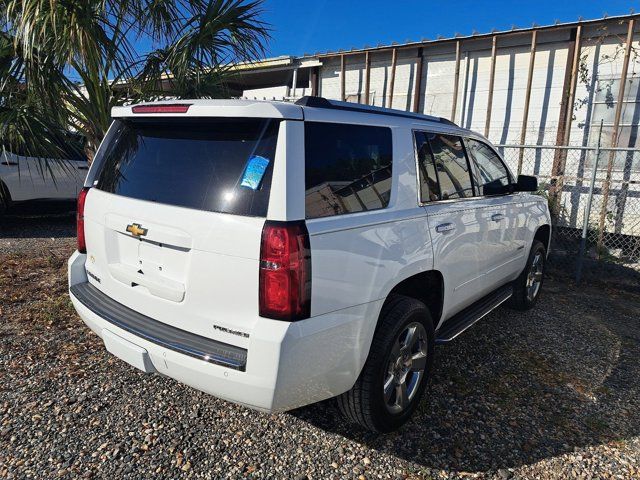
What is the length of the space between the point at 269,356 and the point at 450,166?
208 centimetres

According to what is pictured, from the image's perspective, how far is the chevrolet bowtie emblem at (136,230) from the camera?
2.38 meters

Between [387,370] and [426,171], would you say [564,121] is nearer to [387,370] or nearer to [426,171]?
[426,171]

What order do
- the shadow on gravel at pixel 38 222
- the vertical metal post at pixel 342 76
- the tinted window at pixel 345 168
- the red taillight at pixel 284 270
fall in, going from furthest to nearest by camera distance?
the vertical metal post at pixel 342 76 < the shadow on gravel at pixel 38 222 < the tinted window at pixel 345 168 < the red taillight at pixel 284 270

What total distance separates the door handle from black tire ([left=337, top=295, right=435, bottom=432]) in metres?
0.51

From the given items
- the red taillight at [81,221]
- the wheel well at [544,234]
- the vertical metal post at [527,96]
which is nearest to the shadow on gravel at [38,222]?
the red taillight at [81,221]

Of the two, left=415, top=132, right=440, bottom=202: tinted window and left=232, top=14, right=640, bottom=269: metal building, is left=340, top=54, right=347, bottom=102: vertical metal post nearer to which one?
left=232, top=14, right=640, bottom=269: metal building

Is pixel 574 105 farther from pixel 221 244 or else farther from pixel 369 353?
pixel 221 244

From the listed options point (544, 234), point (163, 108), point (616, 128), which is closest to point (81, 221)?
point (163, 108)

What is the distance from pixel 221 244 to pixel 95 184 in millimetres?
1349

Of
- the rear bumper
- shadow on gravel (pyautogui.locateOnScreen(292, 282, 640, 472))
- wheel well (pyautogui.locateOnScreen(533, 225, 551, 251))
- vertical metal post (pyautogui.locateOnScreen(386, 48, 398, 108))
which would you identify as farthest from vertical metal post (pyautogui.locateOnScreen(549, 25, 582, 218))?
the rear bumper

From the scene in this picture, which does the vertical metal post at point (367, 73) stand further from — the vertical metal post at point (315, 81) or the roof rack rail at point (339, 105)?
the roof rack rail at point (339, 105)

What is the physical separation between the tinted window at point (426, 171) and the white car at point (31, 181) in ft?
18.9

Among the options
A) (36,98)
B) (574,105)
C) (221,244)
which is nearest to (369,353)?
(221,244)

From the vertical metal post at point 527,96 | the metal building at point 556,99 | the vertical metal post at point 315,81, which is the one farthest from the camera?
the vertical metal post at point 315,81
